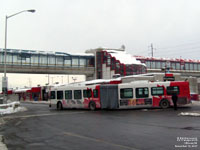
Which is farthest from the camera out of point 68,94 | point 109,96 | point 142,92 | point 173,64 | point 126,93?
point 173,64

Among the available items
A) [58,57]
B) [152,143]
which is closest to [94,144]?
[152,143]

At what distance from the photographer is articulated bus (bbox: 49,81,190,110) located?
24.8 m

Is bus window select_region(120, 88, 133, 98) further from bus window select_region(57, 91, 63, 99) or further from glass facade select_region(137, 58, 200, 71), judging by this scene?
glass facade select_region(137, 58, 200, 71)

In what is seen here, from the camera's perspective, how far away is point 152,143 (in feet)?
28.8

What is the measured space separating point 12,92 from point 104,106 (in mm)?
61672

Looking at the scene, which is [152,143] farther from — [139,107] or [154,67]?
[154,67]

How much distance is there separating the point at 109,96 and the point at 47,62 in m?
49.2

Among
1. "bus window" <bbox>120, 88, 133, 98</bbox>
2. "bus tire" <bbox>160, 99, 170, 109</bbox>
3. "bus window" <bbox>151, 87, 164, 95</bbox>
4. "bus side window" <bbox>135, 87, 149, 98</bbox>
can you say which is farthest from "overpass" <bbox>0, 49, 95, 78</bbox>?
"bus tire" <bbox>160, 99, 170, 109</bbox>

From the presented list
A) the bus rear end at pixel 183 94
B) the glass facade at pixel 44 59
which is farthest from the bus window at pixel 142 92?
the glass facade at pixel 44 59

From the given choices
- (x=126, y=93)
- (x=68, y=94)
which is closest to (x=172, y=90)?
(x=126, y=93)

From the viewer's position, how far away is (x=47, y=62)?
238ft

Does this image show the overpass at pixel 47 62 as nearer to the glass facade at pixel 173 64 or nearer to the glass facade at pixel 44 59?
the glass facade at pixel 44 59

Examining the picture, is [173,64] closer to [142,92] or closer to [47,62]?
[47,62]

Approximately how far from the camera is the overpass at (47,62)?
67.8 m
